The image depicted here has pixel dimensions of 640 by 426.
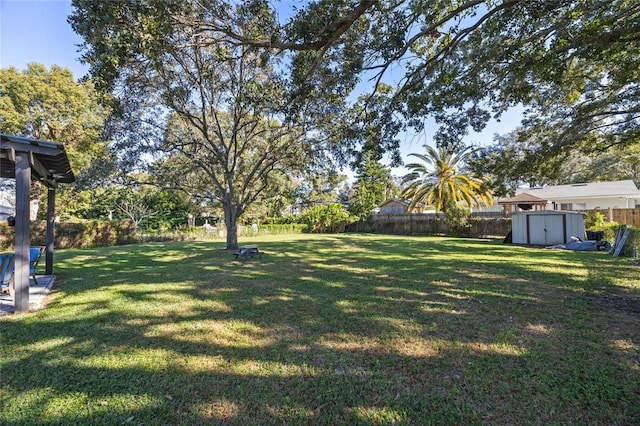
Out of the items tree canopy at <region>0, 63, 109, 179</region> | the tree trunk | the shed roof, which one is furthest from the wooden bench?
tree canopy at <region>0, 63, 109, 179</region>

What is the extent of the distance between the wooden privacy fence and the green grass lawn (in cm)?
1475

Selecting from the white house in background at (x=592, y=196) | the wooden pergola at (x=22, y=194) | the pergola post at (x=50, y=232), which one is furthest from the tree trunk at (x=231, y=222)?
the white house in background at (x=592, y=196)

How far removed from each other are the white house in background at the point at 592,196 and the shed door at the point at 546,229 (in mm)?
6615

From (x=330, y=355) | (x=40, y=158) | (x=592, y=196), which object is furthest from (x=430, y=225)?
(x=40, y=158)

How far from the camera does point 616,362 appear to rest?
116 inches

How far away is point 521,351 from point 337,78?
6.50m

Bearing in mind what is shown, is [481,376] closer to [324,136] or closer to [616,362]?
[616,362]

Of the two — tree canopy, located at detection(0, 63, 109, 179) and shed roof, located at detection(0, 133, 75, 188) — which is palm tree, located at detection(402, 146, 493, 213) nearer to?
shed roof, located at detection(0, 133, 75, 188)

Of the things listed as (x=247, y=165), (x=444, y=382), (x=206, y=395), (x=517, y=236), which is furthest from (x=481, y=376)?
(x=517, y=236)

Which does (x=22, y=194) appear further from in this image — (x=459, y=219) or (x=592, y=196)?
(x=592, y=196)

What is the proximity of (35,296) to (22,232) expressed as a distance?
5.31 ft

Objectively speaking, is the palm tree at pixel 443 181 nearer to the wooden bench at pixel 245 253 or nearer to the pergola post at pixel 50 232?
the wooden bench at pixel 245 253

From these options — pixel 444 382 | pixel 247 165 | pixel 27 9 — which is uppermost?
pixel 27 9

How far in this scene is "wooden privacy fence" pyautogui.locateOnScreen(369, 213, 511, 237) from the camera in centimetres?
1978
